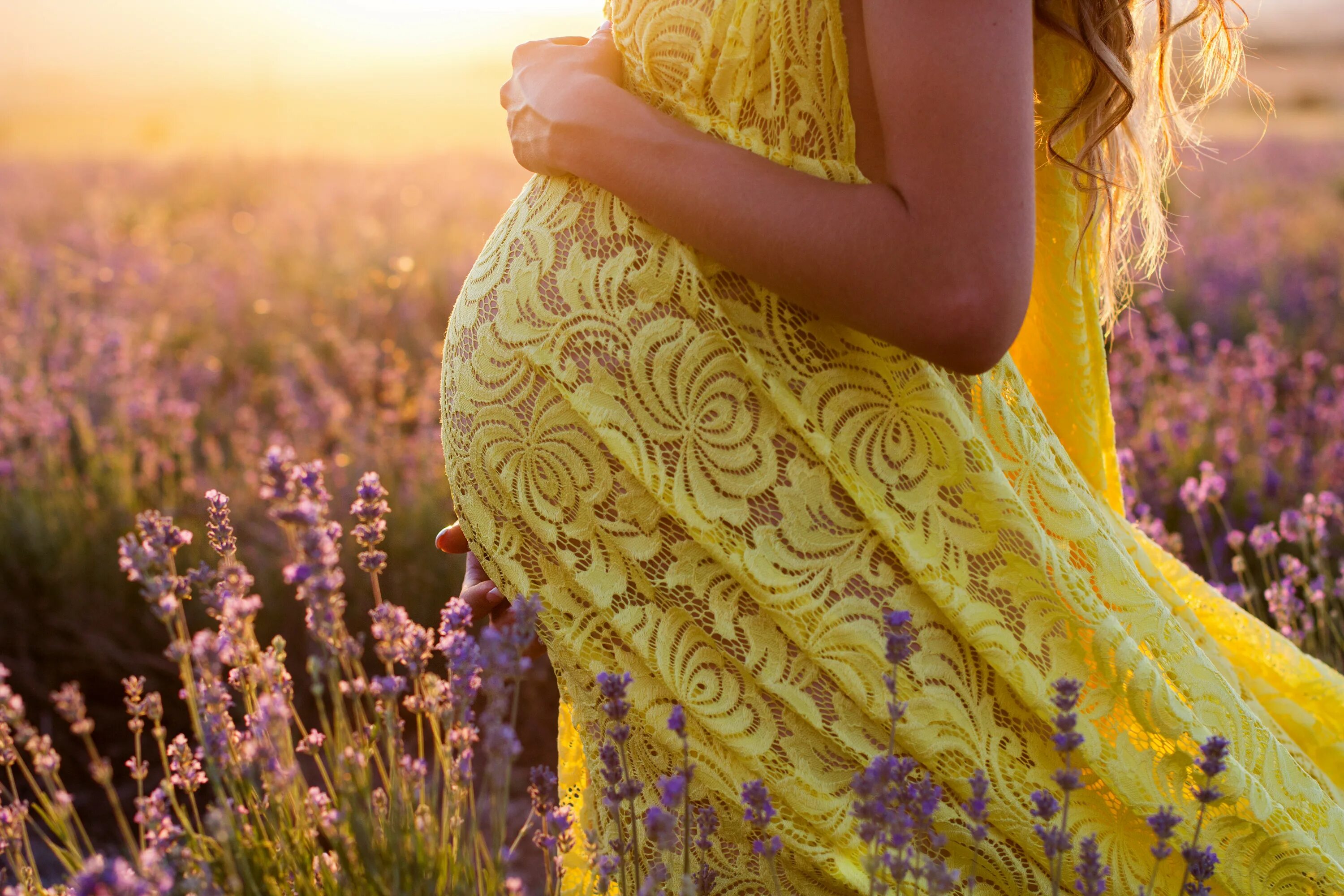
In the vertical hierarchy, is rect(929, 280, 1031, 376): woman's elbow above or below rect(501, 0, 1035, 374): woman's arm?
below

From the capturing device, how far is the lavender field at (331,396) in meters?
3.27

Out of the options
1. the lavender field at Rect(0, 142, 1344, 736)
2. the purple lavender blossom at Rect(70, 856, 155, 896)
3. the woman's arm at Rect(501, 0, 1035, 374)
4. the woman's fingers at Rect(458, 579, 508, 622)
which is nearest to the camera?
the purple lavender blossom at Rect(70, 856, 155, 896)

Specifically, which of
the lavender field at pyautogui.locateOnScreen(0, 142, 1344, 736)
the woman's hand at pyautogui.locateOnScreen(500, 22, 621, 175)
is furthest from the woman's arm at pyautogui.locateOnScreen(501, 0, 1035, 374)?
the lavender field at pyautogui.locateOnScreen(0, 142, 1344, 736)

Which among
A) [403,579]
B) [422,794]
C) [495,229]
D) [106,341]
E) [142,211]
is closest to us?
[422,794]

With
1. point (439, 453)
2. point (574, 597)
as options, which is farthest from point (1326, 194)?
point (574, 597)

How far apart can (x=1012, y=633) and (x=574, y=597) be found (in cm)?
55

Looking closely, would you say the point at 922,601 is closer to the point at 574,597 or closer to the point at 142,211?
the point at 574,597

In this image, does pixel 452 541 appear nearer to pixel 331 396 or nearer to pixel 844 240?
pixel 844 240

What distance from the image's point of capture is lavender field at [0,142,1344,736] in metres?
3.27

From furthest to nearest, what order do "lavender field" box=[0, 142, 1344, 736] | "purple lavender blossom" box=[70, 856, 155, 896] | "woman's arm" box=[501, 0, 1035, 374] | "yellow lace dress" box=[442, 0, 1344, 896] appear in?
"lavender field" box=[0, 142, 1344, 736]
"yellow lace dress" box=[442, 0, 1344, 896]
"woman's arm" box=[501, 0, 1035, 374]
"purple lavender blossom" box=[70, 856, 155, 896]

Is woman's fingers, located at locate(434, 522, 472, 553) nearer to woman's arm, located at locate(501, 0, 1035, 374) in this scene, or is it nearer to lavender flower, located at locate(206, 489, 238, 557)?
lavender flower, located at locate(206, 489, 238, 557)

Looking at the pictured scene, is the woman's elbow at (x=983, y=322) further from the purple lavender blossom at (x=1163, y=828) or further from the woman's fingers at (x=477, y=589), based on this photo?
the woman's fingers at (x=477, y=589)

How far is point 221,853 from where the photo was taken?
126cm

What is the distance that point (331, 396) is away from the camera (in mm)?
4102
